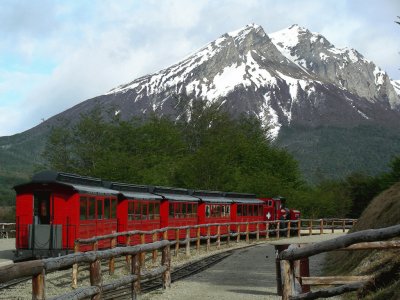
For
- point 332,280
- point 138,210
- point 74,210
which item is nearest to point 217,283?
point 74,210

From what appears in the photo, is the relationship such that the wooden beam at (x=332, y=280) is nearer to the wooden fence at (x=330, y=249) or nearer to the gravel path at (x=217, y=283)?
the wooden fence at (x=330, y=249)

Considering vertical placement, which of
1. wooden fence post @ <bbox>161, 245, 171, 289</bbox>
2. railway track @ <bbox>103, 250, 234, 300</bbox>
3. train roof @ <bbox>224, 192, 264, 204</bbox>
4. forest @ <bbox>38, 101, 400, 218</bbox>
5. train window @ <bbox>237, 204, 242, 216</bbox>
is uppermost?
forest @ <bbox>38, 101, 400, 218</bbox>

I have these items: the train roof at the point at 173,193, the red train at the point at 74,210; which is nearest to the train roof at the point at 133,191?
the red train at the point at 74,210

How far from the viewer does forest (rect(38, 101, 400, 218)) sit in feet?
213

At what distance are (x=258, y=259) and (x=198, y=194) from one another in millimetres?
13032

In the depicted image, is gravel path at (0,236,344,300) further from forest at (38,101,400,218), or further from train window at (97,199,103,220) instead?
forest at (38,101,400,218)

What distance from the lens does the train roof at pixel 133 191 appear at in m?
29.3

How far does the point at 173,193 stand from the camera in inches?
1421

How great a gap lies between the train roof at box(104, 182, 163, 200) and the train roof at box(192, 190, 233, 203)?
213 inches

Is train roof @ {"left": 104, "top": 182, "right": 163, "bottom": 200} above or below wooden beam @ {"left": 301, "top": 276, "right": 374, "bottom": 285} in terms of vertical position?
above

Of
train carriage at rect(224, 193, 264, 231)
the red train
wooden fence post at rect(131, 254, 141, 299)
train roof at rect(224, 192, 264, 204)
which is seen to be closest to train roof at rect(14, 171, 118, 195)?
the red train

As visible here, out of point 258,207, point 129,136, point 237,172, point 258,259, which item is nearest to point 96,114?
point 129,136

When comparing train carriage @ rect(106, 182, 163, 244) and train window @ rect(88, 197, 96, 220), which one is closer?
train window @ rect(88, 197, 96, 220)

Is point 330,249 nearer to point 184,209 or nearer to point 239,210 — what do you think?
point 184,209
